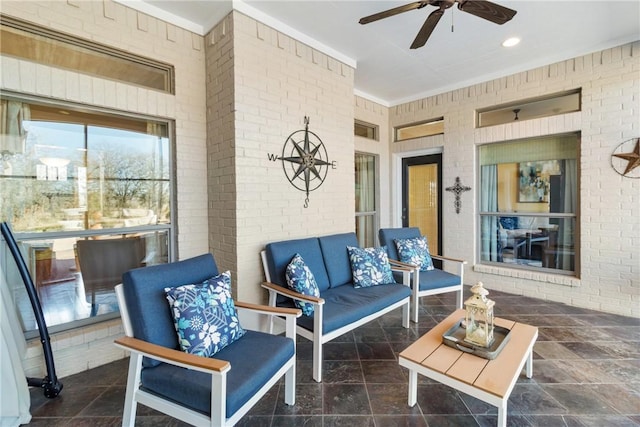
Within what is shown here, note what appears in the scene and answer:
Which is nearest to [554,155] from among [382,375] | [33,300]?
[382,375]

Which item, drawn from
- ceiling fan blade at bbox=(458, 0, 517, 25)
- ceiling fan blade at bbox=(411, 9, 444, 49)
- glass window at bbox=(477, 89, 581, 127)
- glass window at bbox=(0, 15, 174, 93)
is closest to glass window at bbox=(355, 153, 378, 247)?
glass window at bbox=(477, 89, 581, 127)

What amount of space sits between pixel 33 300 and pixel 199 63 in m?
2.39

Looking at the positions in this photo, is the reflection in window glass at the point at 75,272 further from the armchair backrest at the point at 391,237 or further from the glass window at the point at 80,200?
the armchair backrest at the point at 391,237

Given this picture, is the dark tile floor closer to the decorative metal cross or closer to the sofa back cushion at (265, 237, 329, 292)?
the sofa back cushion at (265, 237, 329, 292)

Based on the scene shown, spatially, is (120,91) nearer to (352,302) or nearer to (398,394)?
(352,302)

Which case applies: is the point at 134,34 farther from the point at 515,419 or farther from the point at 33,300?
the point at 515,419

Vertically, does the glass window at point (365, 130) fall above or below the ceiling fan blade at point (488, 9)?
below

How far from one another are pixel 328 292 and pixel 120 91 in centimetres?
249

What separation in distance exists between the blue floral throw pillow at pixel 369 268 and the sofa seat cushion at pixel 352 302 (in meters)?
0.07

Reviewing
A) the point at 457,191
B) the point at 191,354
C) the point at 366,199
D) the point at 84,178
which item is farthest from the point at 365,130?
the point at 191,354

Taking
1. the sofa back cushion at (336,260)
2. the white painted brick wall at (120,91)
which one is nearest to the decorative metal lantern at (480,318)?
the sofa back cushion at (336,260)

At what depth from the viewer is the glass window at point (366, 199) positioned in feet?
16.0

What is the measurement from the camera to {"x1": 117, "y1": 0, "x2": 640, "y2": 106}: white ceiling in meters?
2.59

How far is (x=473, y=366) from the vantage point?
162cm
